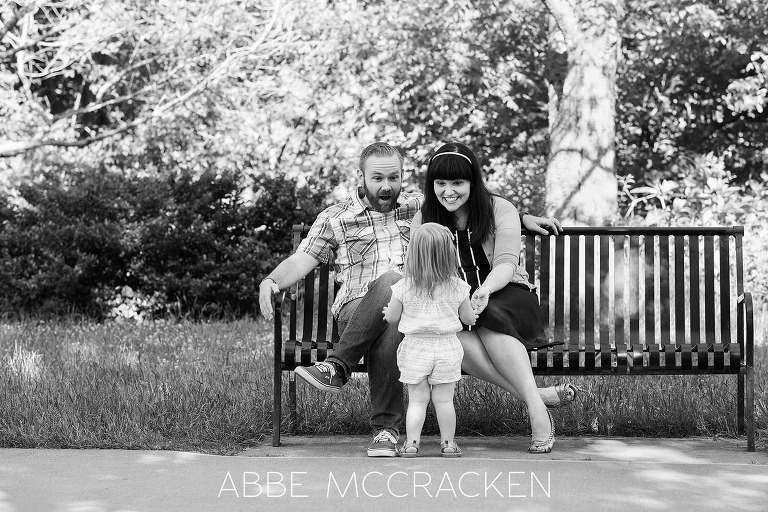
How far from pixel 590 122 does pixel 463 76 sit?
4030 mm

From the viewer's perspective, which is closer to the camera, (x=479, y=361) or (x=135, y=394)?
(x=479, y=361)

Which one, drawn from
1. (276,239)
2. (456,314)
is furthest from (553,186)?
(456,314)

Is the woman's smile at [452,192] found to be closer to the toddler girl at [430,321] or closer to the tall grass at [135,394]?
the toddler girl at [430,321]

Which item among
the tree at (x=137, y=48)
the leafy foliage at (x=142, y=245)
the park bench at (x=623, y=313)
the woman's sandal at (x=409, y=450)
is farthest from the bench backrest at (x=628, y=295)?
the tree at (x=137, y=48)

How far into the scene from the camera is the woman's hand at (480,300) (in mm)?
4598

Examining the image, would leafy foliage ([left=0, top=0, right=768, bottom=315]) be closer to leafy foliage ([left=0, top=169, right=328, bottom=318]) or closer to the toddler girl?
leafy foliage ([left=0, top=169, right=328, bottom=318])

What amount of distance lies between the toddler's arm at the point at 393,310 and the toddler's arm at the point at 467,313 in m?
0.26

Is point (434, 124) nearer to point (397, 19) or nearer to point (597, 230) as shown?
point (397, 19)

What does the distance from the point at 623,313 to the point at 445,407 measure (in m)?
1.17

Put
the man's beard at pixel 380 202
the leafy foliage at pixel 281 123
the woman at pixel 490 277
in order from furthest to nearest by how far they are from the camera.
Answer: the leafy foliage at pixel 281 123
the man's beard at pixel 380 202
the woman at pixel 490 277

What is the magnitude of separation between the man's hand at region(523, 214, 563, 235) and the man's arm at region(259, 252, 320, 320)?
40.5 inches

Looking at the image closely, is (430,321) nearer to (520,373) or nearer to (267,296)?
(520,373)

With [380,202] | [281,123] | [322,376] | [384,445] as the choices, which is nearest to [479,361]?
[384,445]

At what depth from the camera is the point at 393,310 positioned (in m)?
4.55
